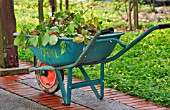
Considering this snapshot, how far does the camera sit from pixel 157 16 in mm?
13109

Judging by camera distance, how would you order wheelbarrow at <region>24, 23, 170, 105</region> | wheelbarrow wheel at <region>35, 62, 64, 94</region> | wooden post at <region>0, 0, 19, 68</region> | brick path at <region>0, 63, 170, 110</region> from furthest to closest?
wooden post at <region>0, 0, 19, 68</region> → wheelbarrow wheel at <region>35, 62, 64, 94</region> → brick path at <region>0, 63, 170, 110</region> → wheelbarrow at <region>24, 23, 170, 105</region>

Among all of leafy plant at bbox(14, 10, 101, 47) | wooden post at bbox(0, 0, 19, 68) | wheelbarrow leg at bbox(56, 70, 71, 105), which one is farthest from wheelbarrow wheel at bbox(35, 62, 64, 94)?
wooden post at bbox(0, 0, 19, 68)

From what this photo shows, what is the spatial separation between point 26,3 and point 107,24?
5.77 metres

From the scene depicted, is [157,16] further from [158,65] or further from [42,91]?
[42,91]

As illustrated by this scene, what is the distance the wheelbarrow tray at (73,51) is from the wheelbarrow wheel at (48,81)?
41 centimetres

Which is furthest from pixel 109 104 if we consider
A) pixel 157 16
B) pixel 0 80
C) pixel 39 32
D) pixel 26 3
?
pixel 26 3

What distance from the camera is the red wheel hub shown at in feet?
18.8

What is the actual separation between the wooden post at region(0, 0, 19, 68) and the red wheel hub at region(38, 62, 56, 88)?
Answer: 1.16m

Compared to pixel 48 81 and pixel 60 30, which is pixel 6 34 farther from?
pixel 60 30

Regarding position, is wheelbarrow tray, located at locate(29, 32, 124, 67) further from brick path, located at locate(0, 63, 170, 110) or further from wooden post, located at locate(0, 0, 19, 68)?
wooden post, located at locate(0, 0, 19, 68)

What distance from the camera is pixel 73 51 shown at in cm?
499

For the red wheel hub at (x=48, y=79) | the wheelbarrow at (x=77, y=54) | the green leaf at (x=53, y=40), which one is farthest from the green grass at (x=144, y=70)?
the green leaf at (x=53, y=40)

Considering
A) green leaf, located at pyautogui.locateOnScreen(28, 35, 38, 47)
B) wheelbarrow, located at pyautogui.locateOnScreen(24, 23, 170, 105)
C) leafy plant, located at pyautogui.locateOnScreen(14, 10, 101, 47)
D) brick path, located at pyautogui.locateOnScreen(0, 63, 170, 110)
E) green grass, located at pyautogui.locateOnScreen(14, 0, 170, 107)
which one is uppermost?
leafy plant, located at pyautogui.locateOnScreen(14, 10, 101, 47)

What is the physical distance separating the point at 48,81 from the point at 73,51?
919 mm
